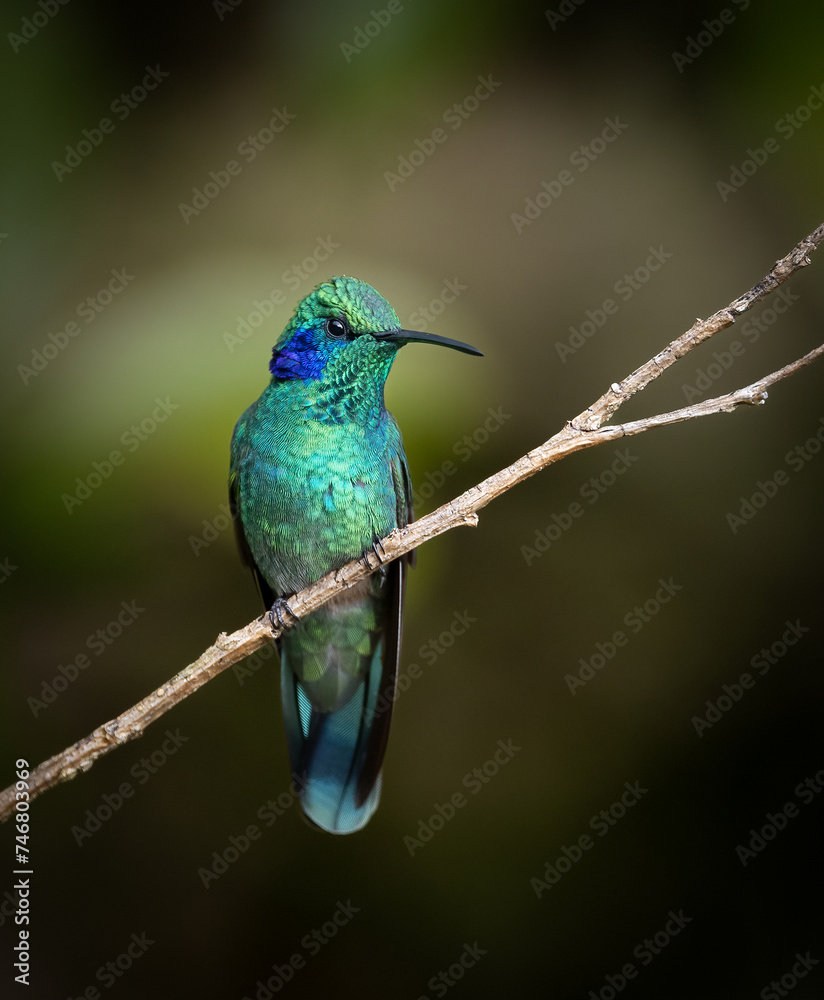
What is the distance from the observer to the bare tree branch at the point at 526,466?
6.82 ft

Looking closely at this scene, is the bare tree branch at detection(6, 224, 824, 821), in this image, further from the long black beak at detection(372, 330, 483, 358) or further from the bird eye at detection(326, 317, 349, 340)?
the bird eye at detection(326, 317, 349, 340)

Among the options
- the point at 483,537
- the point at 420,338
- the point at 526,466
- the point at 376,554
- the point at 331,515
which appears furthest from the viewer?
the point at 483,537

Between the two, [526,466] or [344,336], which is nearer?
[526,466]

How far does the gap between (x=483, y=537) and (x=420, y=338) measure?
2315 millimetres

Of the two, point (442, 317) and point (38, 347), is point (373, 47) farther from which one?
point (38, 347)

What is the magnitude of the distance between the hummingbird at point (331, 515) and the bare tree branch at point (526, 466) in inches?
25.6

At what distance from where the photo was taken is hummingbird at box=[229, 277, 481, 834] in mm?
3076

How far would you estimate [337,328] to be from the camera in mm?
3064

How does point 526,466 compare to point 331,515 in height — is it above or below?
below

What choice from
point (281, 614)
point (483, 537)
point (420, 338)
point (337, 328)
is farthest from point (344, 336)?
point (483, 537)

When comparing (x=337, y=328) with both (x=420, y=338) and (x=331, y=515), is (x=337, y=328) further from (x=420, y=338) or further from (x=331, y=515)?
(x=331, y=515)

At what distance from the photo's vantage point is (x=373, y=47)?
163 inches

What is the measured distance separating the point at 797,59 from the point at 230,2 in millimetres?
2784

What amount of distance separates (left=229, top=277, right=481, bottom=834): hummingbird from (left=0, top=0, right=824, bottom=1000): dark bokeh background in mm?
317
